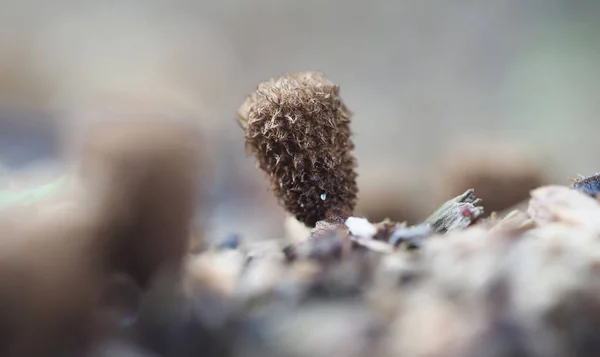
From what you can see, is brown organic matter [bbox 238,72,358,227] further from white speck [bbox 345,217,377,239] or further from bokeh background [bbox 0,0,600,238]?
bokeh background [bbox 0,0,600,238]

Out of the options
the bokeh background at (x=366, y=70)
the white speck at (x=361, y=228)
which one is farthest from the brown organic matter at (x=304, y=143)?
the bokeh background at (x=366, y=70)

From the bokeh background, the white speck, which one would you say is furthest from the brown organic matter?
the bokeh background

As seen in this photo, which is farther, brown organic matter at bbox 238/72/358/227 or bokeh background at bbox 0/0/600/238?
bokeh background at bbox 0/0/600/238

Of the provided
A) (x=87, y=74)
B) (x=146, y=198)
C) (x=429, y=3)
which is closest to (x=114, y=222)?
(x=146, y=198)

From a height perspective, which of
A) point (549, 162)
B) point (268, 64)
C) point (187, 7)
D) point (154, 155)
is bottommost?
point (154, 155)

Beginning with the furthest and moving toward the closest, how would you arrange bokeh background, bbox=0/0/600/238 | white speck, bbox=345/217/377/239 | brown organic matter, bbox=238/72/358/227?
1. bokeh background, bbox=0/0/600/238
2. brown organic matter, bbox=238/72/358/227
3. white speck, bbox=345/217/377/239

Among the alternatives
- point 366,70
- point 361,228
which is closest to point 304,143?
point 361,228

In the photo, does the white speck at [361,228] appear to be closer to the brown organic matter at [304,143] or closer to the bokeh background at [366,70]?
the brown organic matter at [304,143]

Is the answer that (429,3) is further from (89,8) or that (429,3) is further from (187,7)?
(89,8)
